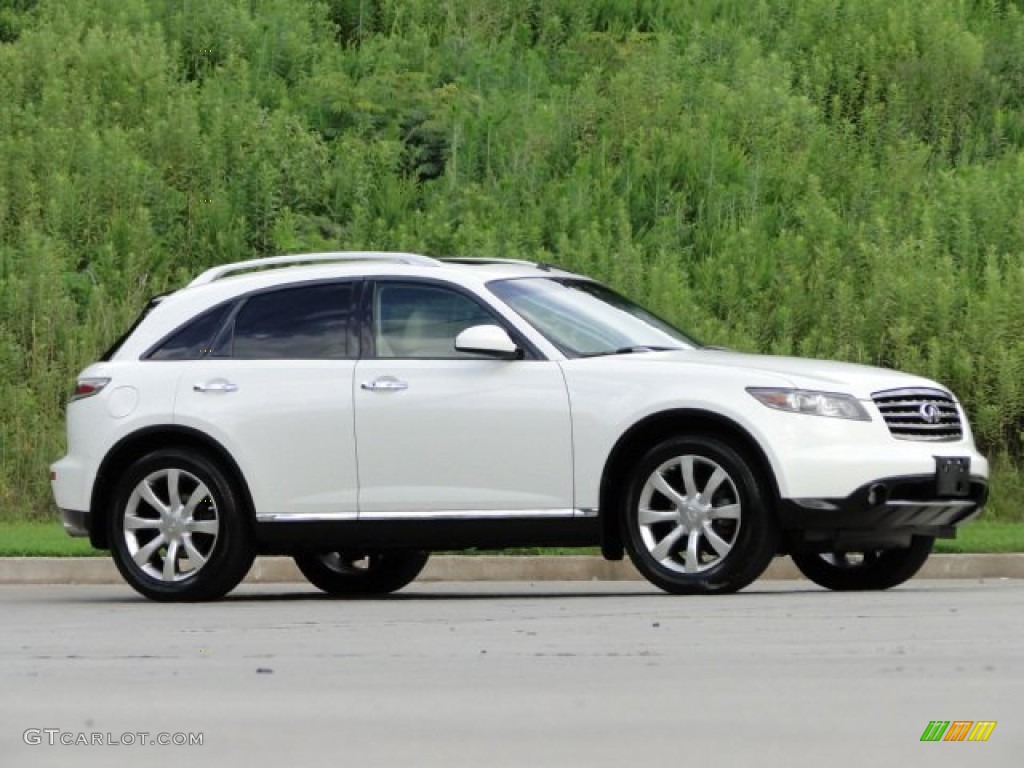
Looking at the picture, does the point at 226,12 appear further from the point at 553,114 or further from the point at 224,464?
the point at 224,464

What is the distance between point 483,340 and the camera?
12328 millimetres

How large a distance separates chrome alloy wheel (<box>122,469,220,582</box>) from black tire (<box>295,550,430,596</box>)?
129 centimetres

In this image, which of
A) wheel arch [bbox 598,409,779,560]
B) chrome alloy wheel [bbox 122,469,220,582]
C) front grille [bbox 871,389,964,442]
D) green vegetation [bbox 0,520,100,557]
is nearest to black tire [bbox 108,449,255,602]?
chrome alloy wheel [bbox 122,469,220,582]

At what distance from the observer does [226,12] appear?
29.8m

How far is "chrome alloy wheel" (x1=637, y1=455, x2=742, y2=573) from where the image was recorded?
12.1 m

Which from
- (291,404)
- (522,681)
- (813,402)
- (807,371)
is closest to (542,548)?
(291,404)

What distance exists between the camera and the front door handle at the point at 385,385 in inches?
499

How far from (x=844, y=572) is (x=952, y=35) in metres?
16.6

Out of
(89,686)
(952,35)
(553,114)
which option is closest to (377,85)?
(553,114)

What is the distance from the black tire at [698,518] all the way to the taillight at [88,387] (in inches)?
124

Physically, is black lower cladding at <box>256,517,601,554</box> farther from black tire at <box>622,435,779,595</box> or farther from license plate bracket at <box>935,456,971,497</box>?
license plate bracket at <box>935,456,971,497</box>

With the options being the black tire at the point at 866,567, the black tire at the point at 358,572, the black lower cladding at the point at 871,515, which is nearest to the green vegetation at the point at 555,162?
the black tire at the point at 866,567

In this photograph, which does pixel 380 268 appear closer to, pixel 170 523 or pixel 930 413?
pixel 170 523

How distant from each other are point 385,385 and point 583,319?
1.15 meters
